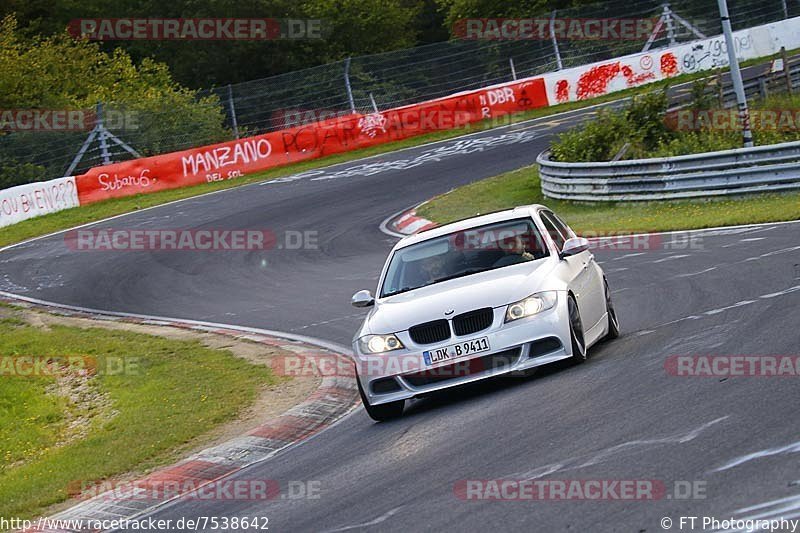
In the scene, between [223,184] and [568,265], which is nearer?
[568,265]

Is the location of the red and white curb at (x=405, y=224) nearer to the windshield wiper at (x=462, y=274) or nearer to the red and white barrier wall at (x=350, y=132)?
the red and white barrier wall at (x=350, y=132)

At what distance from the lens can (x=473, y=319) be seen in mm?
9531

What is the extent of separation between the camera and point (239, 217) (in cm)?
2867

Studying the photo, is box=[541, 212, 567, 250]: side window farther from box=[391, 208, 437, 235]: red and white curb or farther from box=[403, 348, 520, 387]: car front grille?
box=[391, 208, 437, 235]: red and white curb

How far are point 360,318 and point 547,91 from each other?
2566cm

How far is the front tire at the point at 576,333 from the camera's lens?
975 cm

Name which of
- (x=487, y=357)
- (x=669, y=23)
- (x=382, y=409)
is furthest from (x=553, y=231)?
(x=669, y=23)

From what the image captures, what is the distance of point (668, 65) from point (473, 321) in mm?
34633

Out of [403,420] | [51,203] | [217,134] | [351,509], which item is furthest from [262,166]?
[351,509]

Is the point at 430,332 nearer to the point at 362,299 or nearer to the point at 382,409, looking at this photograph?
the point at 382,409

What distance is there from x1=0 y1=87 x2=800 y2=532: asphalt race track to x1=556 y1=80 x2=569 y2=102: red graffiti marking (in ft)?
71.6

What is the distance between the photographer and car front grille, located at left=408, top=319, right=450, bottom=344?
954cm

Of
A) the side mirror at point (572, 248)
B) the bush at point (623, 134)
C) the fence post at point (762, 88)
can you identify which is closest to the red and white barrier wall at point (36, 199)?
the bush at point (623, 134)

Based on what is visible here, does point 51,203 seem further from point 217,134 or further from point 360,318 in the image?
point 360,318
